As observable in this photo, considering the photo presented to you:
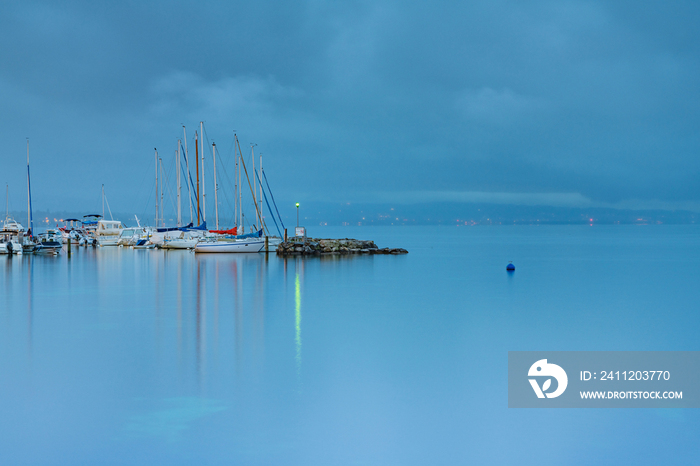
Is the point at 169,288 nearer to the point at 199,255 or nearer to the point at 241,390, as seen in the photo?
the point at 241,390

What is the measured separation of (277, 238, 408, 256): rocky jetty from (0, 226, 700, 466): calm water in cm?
2314

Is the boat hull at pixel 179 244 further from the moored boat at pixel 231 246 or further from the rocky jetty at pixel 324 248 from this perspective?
the rocky jetty at pixel 324 248

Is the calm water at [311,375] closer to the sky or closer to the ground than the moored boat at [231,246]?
closer to the ground

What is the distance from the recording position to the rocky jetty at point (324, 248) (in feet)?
156

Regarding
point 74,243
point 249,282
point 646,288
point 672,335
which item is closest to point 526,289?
point 646,288

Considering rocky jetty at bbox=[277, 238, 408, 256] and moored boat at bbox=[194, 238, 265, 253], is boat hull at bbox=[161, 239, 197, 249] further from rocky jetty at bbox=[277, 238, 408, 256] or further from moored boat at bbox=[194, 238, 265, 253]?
rocky jetty at bbox=[277, 238, 408, 256]

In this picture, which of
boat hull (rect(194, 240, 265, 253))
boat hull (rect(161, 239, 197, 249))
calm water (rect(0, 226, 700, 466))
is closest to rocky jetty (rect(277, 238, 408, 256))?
boat hull (rect(194, 240, 265, 253))

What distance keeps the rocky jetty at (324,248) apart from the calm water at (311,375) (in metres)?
23.1

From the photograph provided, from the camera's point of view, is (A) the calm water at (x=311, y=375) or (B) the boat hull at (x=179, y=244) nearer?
(A) the calm water at (x=311, y=375)

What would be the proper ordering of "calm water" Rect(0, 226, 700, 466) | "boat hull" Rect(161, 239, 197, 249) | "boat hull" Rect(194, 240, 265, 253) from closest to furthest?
1. "calm water" Rect(0, 226, 700, 466)
2. "boat hull" Rect(194, 240, 265, 253)
3. "boat hull" Rect(161, 239, 197, 249)

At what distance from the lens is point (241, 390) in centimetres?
Result: 966

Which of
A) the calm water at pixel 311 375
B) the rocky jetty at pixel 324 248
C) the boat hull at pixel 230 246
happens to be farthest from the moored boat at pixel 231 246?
the calm water at pixel 311 375

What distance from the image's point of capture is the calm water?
7469 millimetres

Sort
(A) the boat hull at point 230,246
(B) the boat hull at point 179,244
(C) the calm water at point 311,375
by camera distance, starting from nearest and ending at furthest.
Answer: (C) the calm water at point 311,375
(A) the boat hull at point 230,246
(B) the boat hull at point 179,244
